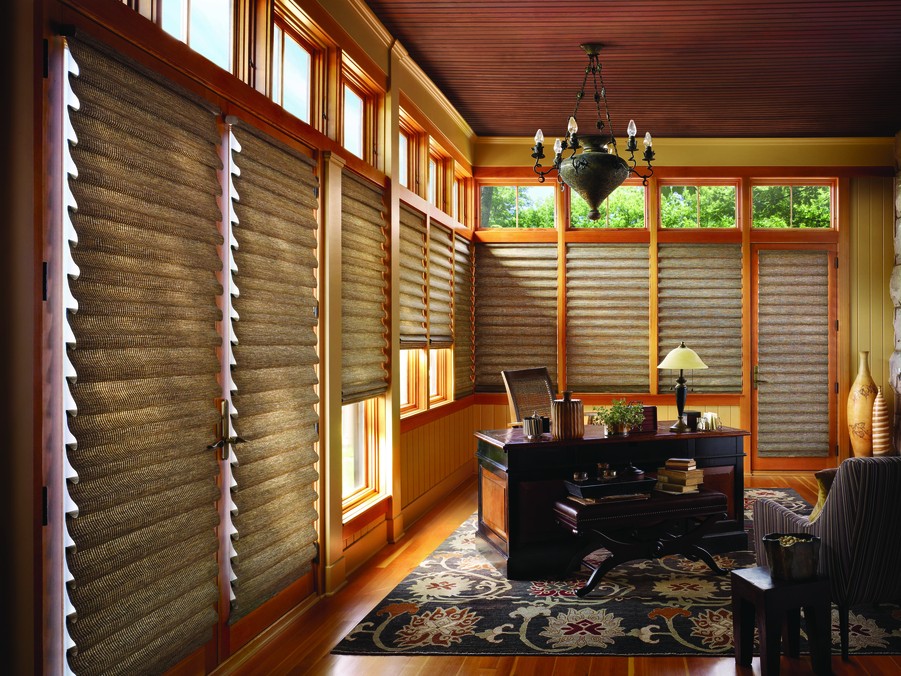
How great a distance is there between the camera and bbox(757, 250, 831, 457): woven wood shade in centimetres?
778

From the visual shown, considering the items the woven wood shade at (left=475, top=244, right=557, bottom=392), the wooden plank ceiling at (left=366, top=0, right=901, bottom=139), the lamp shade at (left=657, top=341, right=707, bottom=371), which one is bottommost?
the lamp shade at (left=657, top=341, right=707, bottom=371)

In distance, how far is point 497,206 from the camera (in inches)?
318

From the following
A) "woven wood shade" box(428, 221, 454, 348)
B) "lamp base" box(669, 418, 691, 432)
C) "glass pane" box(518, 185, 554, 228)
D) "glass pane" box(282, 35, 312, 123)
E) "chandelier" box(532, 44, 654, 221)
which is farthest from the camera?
"glass pane" box(518, 185, 554, 228)

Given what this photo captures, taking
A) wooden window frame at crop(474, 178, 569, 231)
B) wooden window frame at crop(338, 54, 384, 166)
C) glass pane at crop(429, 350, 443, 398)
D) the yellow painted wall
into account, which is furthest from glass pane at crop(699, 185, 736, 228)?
wooden window frame at crop(338, 54, 384, 166)

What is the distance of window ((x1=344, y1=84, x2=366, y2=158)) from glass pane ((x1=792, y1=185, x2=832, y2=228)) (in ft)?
17.2

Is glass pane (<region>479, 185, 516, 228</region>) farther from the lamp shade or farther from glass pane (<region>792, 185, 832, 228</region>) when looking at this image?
the lamp shade

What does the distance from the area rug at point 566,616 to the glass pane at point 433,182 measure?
3.45 metres

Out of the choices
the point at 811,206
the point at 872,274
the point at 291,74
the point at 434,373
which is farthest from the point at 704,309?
the point at 291,74

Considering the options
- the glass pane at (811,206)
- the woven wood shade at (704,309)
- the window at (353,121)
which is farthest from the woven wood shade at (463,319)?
the glass pane at (811,206)

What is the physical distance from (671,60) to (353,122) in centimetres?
245

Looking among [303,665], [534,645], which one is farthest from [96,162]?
[534,645]

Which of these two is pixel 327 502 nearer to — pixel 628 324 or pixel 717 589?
pixel 717 589

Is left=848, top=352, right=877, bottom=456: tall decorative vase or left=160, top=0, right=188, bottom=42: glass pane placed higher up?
left=160, top=0, right=188, bottom=42: glass pane

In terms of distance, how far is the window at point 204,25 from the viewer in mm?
2797
